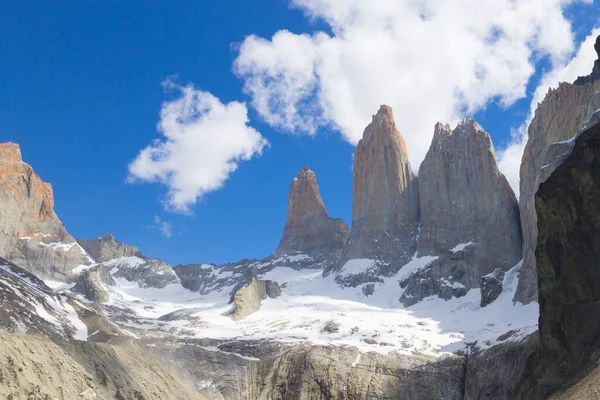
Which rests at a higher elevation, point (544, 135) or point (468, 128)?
point (468, 128)

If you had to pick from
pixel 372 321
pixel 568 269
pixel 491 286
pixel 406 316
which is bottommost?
pixel 568 269

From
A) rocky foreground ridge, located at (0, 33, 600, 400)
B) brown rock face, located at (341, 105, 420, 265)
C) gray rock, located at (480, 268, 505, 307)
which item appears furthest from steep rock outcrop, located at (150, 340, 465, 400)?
brown rock face, located at (341, 105, 420, 265)

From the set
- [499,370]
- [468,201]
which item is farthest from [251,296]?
[499,370]

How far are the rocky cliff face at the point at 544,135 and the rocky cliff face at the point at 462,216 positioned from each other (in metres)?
10.9

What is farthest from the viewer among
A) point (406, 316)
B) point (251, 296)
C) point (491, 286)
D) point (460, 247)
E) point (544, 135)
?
point (251, 296)

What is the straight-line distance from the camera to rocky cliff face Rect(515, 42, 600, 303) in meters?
120

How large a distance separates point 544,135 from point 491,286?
104 feet

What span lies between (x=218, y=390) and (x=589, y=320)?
6392 centimetres

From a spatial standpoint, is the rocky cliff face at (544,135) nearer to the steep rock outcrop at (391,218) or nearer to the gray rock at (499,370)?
the gray rock at (499,370)

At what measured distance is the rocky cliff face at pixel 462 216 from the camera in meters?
159

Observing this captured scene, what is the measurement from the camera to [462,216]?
6713 inches

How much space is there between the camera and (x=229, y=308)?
170 m

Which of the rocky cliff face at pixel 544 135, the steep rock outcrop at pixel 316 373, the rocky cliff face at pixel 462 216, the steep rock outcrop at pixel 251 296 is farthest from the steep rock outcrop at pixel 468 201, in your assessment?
the steep rock outcrop at pixel 316 373

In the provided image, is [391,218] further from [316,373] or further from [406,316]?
[316,373]
